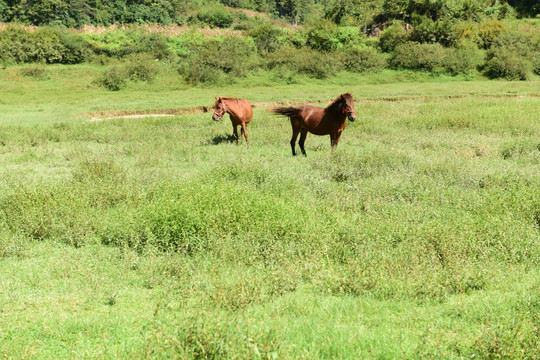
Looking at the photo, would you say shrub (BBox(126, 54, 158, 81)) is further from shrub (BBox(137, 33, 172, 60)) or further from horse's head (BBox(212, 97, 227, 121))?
horse's head (BBox(212, 97, 227, 121))

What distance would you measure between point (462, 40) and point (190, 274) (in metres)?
44.6

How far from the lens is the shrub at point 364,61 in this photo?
127ft

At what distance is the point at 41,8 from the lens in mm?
58031

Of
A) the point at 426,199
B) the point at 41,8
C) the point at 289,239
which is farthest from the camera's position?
the point at 41,8

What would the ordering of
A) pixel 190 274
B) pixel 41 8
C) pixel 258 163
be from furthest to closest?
1. pixel 41 8
2. pixel 258 163
3. pixel 190 274

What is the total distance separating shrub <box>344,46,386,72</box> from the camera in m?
38.6

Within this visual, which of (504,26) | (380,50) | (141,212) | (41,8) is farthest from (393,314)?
(41,8)

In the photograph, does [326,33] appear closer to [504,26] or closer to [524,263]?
[504,26]

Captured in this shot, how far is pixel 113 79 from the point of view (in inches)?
1253

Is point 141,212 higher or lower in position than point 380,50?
lower

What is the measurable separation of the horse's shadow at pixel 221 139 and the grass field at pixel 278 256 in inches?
67.3

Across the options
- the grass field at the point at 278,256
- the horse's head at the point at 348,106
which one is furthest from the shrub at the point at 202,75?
the horse's head at the point at 348,106

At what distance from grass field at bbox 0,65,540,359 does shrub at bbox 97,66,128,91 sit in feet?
67.1

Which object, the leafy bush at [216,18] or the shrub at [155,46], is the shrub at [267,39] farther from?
the leafy bush at [216,18]
